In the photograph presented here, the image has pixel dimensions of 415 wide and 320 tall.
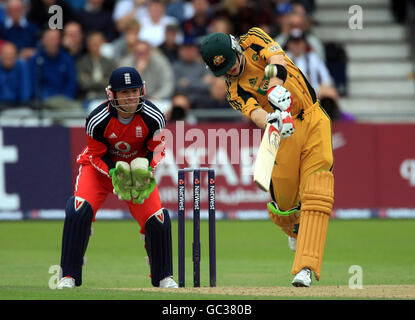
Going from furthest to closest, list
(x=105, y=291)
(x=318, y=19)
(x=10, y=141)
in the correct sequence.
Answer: (x=318, y=19) < (x=10, y=141) < (x=105, y=291)

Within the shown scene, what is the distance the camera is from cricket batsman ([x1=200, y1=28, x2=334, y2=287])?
9.12 metres

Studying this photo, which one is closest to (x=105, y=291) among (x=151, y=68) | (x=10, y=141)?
(x=10, y=141)

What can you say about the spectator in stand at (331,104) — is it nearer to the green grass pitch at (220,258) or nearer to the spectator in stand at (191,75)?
the green grass pitch at (220,258)

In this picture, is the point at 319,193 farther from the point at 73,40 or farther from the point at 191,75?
the point at 73,40

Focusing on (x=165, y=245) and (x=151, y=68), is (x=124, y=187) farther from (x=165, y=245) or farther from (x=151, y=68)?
(x=151, y=68)

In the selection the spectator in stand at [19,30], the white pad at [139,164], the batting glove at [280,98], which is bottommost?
the white pad at [139,164]

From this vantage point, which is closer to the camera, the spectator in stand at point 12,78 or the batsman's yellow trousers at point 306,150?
the batsman's yellow trousers at point 306,150

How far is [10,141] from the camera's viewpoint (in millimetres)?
16344

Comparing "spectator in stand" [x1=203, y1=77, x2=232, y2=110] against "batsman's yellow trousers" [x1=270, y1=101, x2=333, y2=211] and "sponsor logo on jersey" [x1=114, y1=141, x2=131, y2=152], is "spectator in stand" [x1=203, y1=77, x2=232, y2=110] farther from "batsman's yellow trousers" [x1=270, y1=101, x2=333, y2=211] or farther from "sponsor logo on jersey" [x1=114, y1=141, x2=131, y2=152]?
"batsman's yellow trousers" [x1=270, y1=101, x2=333, y2=211]

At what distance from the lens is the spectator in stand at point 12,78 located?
17812mm

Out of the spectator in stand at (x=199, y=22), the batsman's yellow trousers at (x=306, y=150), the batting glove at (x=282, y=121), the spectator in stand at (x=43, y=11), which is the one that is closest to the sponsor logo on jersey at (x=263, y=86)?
the batsman's yellow trousers at (x=306, y=150)

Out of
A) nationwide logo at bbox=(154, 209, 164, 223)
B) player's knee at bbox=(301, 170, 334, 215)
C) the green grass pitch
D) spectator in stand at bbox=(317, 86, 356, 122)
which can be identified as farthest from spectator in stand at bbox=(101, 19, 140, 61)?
player's knee at bbox=(301, 170, 334, 215)

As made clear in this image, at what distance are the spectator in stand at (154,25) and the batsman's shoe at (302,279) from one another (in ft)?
35.3
